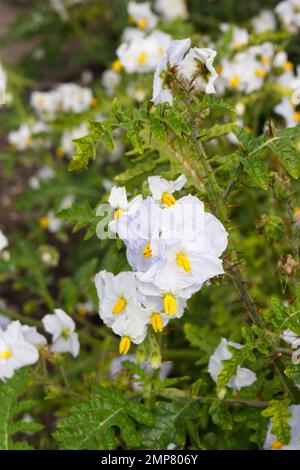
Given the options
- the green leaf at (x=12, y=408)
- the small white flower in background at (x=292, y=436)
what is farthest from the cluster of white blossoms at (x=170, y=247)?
the green leaf at (x=12, y=408)

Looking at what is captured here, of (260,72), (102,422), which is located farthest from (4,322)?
(260,72)

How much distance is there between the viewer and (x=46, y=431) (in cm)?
341

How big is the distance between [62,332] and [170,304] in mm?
831

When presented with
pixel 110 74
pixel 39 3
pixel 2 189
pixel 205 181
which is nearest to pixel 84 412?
pixel 205 181

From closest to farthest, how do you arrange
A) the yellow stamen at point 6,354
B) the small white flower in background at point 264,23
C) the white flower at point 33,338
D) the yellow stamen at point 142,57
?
the yellow stamen at point 6,354 < the white flower at point 33,338 < the yellow stamen at point 142,57 < the small white flower in background at point 264,23

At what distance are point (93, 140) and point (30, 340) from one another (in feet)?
2.67

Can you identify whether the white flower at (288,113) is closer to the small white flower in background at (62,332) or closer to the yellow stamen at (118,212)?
the small white flower in background at (62,332)

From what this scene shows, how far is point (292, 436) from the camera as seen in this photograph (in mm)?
1976

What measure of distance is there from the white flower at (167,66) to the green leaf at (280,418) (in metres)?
0.80

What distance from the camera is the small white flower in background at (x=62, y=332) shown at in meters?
2.28

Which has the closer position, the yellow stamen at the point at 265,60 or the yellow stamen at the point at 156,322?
the yellow stamen at the point at 156,322

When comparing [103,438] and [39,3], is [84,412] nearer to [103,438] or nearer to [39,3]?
[103,438]

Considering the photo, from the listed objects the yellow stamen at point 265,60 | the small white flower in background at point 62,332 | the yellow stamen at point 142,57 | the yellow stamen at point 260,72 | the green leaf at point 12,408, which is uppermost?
the yellow stamen at point 142,57

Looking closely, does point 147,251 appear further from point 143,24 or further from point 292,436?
point 143,24
